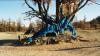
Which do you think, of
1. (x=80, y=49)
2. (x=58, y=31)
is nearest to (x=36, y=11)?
(x=58, y=31)

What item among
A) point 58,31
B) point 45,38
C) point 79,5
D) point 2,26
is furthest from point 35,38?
point 2,26

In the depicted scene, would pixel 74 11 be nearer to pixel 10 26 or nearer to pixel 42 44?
pixel 42 44

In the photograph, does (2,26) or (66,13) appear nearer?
(66,13)

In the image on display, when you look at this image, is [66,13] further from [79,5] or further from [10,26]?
[10,26]

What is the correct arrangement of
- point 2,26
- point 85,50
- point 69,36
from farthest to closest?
point 2,26 < point 69,36 < point 85,50

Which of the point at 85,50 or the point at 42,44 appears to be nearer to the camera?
the point at 85,50

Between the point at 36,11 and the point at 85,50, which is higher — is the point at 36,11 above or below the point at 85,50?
above

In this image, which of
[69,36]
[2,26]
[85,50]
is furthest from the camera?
[2,26]

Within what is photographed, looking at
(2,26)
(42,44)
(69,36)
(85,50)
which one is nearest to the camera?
(85,50)

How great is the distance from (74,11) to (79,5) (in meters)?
0.63

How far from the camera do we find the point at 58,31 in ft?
86.7

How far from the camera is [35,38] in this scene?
2458 cm

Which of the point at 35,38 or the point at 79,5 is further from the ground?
the point at 79,5

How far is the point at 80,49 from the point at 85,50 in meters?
0.55
